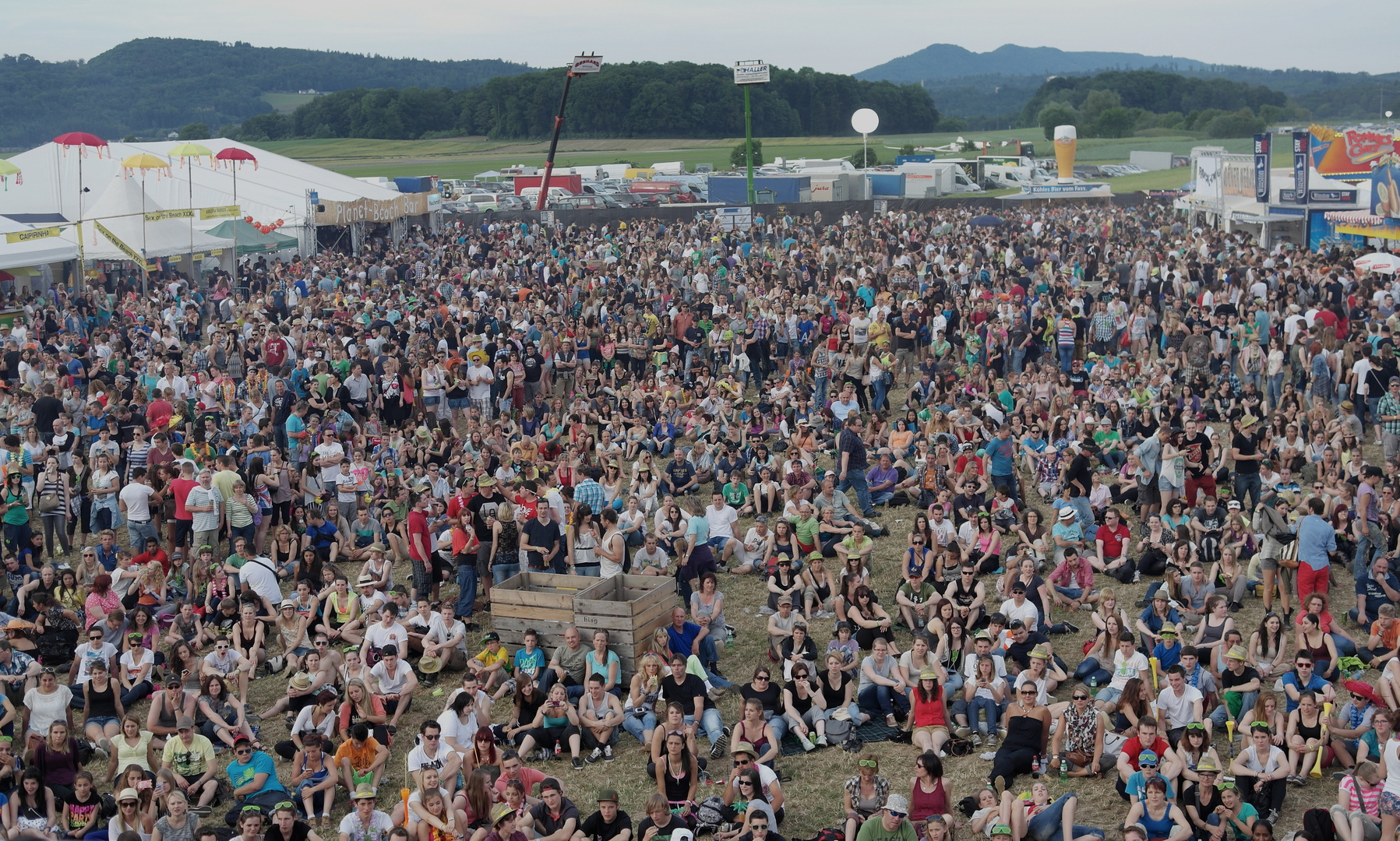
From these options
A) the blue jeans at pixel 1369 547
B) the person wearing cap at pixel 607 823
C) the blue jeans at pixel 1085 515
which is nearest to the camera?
the person wearing cap at pixel 607 823

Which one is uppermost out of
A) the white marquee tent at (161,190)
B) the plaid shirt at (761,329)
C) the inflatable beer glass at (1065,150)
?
the inflatable beer glass at (1065,150)

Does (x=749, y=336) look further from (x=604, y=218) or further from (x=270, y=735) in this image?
(x=604, y=218)

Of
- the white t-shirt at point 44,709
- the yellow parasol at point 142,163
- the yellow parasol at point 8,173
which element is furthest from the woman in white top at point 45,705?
the yellow parasol at point 142,163

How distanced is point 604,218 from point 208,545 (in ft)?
103

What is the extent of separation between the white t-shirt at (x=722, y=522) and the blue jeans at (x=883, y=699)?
148 inches

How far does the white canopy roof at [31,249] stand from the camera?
2286cm

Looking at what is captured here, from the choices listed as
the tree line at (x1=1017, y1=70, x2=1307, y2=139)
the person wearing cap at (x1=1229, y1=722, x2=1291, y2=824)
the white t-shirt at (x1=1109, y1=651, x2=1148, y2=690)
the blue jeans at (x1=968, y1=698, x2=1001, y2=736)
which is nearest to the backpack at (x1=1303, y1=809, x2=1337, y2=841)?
the person wearing cap at (x1=1229, y1=722, x2=1291, y2=824)

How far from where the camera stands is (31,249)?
2375 cm

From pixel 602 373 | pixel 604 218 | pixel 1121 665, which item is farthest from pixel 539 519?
pixel 604 218

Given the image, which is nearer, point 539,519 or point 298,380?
point 539,519

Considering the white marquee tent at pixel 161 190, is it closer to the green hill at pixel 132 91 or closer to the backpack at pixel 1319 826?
the backpack at pixel 1319 826

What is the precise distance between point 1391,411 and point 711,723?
8530mm

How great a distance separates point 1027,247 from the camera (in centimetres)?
2883

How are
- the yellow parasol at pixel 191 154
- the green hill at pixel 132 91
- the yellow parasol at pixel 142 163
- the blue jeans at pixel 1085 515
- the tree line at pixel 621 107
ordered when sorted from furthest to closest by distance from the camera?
the green hill at pixel 132 91, the tree line at pixel 621 107, the yellow parasol at pixel 142 163, the yellow parasol at pixel 191 154, the blue jeans at pixel 1085 515
